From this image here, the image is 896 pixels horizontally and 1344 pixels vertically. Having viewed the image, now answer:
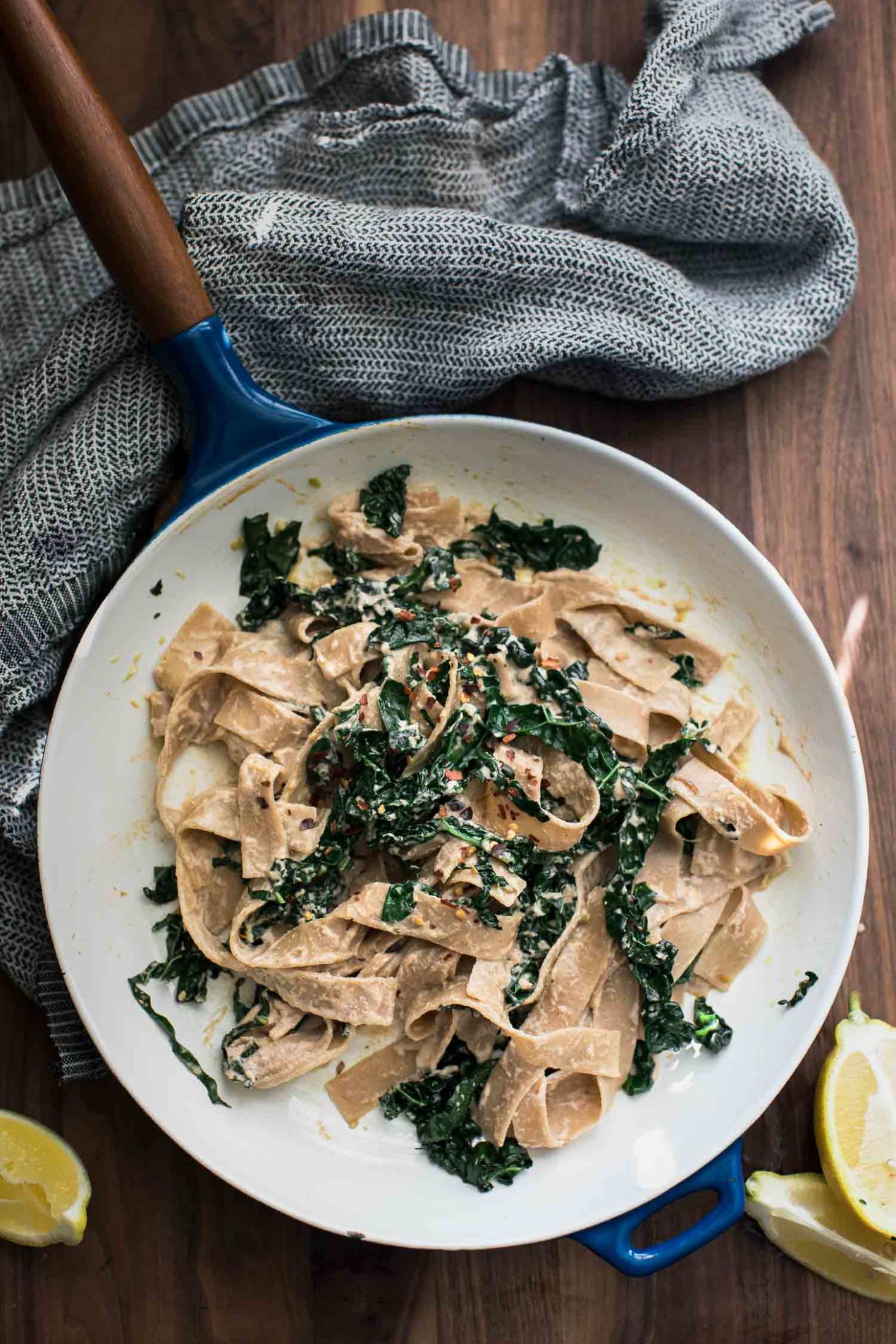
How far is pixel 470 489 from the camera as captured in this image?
305 cm

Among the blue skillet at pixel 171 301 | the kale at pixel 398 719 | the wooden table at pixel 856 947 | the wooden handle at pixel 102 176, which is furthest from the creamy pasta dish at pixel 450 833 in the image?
the wooden handle at pixel 102 176

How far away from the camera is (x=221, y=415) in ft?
8.95

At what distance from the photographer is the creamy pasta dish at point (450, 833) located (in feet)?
9.13

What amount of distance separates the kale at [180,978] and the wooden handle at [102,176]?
5.37 ft

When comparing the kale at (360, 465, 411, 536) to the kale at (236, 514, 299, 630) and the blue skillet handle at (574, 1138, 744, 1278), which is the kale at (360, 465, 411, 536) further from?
the blue skillet handle at (574, 1138, 744, 1278)

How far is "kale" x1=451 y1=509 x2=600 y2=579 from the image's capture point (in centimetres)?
305

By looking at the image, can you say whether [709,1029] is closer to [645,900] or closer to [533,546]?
[645,900]

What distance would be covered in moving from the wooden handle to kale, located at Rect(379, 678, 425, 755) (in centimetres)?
107

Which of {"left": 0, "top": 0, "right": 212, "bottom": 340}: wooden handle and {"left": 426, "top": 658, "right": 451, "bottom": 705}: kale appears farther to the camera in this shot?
{"left": 426, "top": 658, "right": 451, "bottom": 705}: kale

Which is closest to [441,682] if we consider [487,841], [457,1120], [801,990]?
[487,841]

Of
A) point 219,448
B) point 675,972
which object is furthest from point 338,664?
point 675,972

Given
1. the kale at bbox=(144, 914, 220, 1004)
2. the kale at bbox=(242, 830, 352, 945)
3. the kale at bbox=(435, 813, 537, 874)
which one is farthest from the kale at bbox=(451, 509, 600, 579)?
the kale at bbox=(144, 914, 220, 1004)

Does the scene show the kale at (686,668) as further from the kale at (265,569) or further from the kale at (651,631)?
the kale at (265,569)

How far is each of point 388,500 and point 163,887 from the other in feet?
4.20
